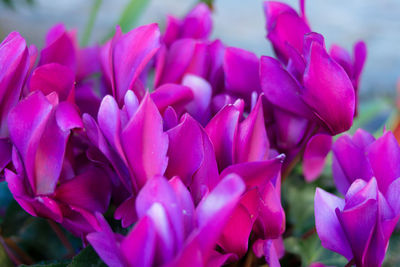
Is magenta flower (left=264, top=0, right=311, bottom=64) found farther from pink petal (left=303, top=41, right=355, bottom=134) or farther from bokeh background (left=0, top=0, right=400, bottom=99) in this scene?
bokeh background (left=0, top=0, right=400, bottom=99)

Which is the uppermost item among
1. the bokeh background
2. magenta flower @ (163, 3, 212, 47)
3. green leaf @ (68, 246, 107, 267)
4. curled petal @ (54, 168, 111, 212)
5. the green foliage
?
magenta flower @ (163, 3, 212, 47)

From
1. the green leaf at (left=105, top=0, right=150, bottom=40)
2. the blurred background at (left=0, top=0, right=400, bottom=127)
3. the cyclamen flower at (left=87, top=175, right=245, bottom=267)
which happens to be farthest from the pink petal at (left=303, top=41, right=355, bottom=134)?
the blurred background at (left=0, top=0, right=400, bottom=127)

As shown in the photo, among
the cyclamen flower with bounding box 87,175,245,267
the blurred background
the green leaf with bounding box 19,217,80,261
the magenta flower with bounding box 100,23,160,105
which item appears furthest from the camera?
the blurred background

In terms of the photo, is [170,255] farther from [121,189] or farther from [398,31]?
[398,31]

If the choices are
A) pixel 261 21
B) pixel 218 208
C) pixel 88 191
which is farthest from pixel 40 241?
pixel 261 21

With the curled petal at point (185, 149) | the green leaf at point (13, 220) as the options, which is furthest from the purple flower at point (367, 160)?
the green leaf at point (13, 220)

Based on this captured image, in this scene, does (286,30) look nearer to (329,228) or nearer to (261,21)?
(329,228)

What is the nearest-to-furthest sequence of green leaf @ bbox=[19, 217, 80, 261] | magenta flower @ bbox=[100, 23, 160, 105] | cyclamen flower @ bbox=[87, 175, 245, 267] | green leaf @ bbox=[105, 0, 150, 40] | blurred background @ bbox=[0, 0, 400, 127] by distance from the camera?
cyclamen flower @ bbox=[87, 175, 245, 267]
magenta flower @ bbox=[100, 23, 160, 105]
green leaf @ bbox=[19, 217, 80, 261]
green leaf @ bbox=[105, 0, 150, 40]
blurred background @ bbox=[0, 0, 400, 127]

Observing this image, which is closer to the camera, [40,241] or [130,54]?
[130,54]
